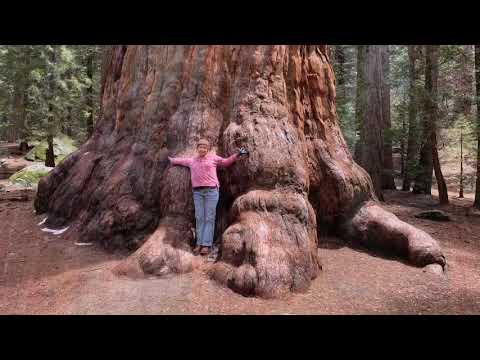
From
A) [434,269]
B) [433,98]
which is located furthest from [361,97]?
[434,269]

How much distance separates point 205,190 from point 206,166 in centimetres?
38

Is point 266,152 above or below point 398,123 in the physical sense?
A: below

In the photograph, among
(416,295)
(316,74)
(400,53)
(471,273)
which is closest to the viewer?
(416,295)

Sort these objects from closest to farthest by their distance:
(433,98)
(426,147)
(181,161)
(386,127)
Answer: (181,161) → (433,98) → (426,147) → (386,127)

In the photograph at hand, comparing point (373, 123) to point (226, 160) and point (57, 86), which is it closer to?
point (226, 160)

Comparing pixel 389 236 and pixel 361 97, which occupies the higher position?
pixel 361 97

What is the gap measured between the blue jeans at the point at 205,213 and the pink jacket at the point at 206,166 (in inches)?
5.7

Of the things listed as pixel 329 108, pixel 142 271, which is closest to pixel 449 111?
pixel 329 108

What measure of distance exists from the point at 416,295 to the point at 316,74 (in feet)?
14.2

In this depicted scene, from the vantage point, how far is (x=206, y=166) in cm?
551

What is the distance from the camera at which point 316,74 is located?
22.3ft

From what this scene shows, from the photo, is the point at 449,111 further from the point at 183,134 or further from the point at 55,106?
the point at 55,106

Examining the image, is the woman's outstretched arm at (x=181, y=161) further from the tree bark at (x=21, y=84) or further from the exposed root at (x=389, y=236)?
the tree bark at (x=21, y=84)

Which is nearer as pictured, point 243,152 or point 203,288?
point 203,288
